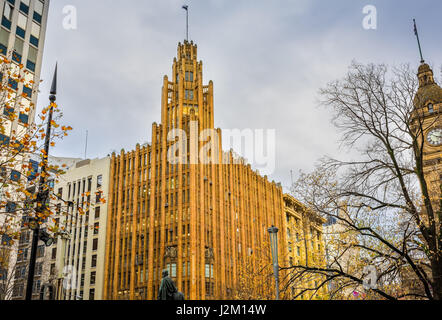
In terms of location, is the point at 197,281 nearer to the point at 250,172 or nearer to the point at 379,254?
the point at 250,172

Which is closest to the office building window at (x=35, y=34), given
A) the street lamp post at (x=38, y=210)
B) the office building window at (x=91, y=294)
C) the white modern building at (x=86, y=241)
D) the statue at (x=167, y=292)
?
the white modern building at (x=86, y=241)

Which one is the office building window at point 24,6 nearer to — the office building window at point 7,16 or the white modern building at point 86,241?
the office building window at point 7,16

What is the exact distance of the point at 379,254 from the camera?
17078 mm

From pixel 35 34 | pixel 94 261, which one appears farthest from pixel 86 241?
pixel 35 34

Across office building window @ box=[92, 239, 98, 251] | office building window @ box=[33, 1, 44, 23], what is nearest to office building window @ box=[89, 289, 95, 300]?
office building window @ box=[92, 239, 98, 251]

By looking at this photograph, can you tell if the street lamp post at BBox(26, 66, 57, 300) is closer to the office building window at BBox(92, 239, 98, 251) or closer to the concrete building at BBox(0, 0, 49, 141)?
the concrete building at BBox(0, 0, 49, 141)

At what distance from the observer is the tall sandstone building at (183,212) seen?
69125mm

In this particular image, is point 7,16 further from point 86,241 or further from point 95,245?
point 86,241

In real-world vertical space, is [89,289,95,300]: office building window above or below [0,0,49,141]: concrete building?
below

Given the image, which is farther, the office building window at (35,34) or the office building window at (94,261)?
the office building window at (94,261)

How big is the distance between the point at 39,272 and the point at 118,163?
24.4 meters

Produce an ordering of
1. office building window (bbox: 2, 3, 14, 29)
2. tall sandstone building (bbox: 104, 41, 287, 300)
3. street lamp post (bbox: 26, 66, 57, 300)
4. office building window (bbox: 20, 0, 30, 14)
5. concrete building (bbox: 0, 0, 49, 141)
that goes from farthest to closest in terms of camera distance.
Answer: tall sandstone building (bbox: 104, 41, 287, 300) < office building window (bbox: 20, 0, 30, 14) < office building window (bbox: 2, 3, 14, 29) < concrete building (bbox: 0, 0, 49, 141) < street lamp post (bbox: 26, 66, 57, 300)

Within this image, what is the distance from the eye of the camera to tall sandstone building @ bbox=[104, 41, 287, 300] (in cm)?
6912
